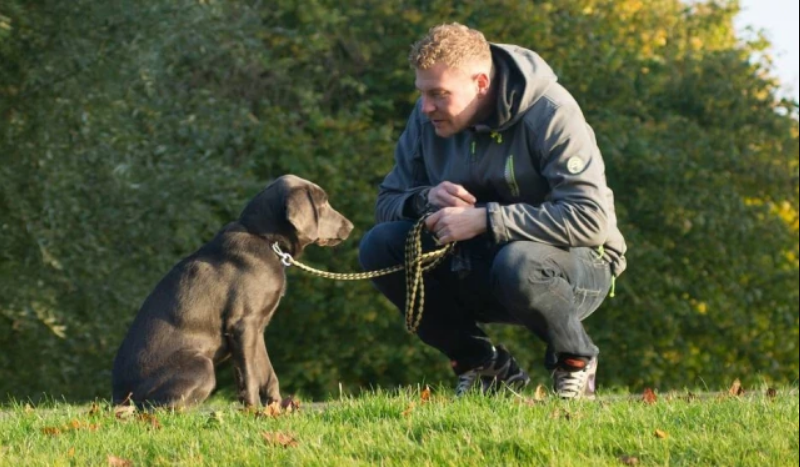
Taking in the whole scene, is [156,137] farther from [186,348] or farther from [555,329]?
[555,329]

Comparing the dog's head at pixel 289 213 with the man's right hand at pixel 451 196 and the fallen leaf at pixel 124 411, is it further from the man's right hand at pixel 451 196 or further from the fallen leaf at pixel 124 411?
the fallen leaf at pixel 124 411

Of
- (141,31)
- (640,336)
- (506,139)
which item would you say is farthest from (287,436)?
(640,336)

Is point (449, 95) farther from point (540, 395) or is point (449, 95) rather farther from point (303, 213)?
point (540, 395)

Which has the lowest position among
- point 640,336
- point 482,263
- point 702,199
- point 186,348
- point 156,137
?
point 640,336

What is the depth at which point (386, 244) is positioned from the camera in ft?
21.8

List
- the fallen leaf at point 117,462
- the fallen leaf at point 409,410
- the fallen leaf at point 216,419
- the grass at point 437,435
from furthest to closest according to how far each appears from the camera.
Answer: the fallen leaf at point 216,419 < the fallen leaf at point 409,410 < the fallen leaf at point 117,462 < the grass at point 437,435

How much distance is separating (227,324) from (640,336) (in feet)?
32.8

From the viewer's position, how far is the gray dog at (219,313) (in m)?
6.46

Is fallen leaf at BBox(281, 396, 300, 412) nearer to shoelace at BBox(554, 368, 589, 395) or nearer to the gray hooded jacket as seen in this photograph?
the gray hooded jacket

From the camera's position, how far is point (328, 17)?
48.9 ft

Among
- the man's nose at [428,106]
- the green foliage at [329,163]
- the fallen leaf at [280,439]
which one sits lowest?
the green foliage at [329,163]

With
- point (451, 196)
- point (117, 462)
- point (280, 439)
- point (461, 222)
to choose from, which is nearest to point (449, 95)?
point (451, 196)

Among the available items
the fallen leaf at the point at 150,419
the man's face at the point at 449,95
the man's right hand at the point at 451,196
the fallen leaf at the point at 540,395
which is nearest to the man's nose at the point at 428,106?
the man's face at the point at 449,95

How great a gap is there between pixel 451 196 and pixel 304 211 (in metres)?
1.12
